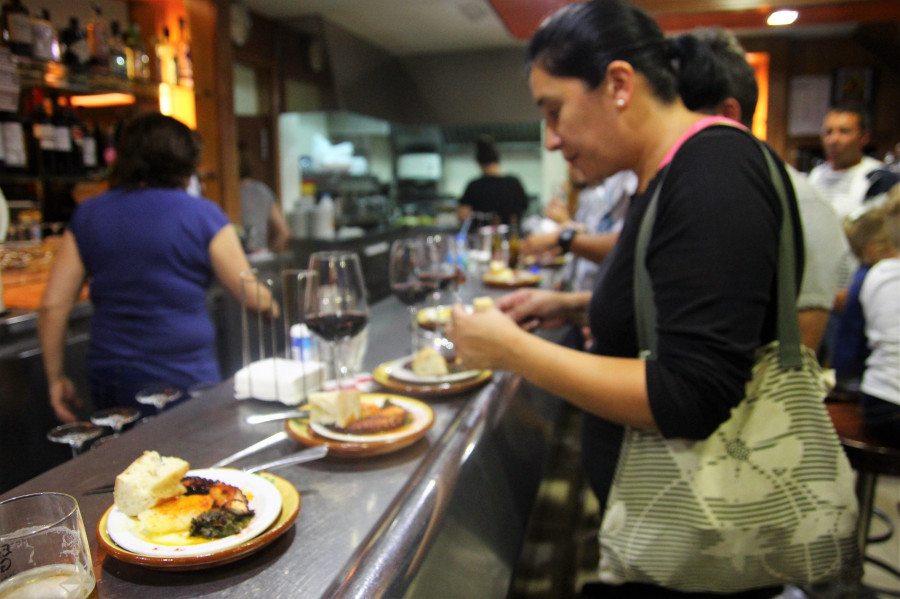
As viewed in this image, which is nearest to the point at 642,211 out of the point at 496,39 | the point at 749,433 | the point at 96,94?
the point at 749,433

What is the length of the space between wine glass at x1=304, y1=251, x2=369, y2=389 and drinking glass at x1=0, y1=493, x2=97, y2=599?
0.62 metres

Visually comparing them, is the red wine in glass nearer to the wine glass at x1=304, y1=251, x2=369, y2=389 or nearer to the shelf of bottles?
the wine glass at x1=304, y1=251, x2=369, y2=389

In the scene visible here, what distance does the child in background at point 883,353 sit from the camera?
1866 millimetres

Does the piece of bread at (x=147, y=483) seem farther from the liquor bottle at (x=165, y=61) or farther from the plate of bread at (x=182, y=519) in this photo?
the liquor bottle at (x=165, y=61)

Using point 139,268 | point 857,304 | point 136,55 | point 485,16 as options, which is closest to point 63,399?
point 139,268

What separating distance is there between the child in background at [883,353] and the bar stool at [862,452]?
0.04 metres

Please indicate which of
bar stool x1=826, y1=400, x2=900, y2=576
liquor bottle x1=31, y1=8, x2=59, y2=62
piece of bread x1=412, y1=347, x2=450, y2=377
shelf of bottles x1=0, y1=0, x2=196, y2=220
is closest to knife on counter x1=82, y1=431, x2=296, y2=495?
piece of bread x1=412, y1=347, x2=450, y2=377

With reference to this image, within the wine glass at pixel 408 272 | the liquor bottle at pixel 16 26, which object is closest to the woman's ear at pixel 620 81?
the wine glass at pixel 408 272

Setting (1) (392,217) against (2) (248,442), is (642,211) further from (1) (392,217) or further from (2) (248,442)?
(1) (392,217)

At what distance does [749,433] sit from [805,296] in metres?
0.83

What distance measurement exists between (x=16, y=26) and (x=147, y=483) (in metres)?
2.96

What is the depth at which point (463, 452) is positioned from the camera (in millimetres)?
1125

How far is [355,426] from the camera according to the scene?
3.56ft

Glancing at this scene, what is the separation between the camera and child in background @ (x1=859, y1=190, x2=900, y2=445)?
1.87 m
